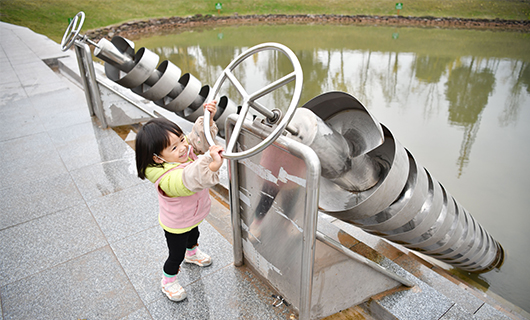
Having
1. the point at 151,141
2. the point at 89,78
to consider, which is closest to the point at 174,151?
the point at 151,141

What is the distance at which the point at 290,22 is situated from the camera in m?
28.4

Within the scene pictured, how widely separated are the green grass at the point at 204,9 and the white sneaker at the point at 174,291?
22.5 metres

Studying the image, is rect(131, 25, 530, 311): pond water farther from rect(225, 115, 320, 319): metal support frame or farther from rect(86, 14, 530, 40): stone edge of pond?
rect(225, 115, 320, 319): metal support frame

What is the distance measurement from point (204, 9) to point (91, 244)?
30.7 m

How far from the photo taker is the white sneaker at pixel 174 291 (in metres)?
2.14

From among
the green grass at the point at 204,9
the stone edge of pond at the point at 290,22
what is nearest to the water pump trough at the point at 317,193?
the green grass at the point at 204,9

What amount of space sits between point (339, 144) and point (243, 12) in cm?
3096

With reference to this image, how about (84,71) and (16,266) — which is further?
(84,71)

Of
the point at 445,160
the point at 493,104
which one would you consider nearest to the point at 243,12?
the point at 493,104

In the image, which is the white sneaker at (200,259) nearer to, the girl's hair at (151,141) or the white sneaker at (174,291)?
the white sneaker at (174,291)

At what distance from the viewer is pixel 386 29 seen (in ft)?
77.4

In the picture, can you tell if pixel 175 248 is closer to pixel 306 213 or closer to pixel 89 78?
pixel 306 213

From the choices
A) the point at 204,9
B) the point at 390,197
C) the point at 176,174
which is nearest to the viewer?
the point at 176,174

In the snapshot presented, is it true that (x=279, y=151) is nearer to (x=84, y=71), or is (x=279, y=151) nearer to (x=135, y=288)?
(x=135, y=288)
